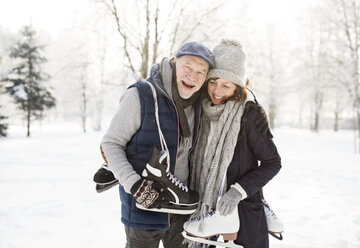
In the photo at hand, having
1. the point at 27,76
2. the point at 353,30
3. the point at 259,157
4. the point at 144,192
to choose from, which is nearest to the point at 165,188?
the point at 144,192

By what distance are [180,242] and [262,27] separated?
24.9 meters

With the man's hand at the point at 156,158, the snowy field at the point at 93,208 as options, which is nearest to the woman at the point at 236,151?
the man's hand at the point at 156,158

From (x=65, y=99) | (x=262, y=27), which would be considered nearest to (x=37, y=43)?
(x=65, y=99)

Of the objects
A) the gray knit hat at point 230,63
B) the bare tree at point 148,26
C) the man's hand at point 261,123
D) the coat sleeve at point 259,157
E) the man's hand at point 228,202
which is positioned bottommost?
the man's hand at point 228,202

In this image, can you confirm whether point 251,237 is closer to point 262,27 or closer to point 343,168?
point 343,168

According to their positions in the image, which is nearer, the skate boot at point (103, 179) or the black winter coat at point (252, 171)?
the black winter coat at point (252, 171)

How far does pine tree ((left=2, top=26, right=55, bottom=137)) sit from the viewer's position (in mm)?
18469

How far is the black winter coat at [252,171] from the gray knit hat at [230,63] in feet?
0.68

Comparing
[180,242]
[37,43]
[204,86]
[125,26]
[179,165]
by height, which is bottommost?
[180,242]

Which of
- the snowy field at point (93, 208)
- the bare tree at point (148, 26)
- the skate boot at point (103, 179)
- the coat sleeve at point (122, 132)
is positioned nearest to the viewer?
the coat sleeve at point (122, 132)

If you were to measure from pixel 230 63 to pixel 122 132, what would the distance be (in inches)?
32.7

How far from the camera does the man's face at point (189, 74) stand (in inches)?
61.0

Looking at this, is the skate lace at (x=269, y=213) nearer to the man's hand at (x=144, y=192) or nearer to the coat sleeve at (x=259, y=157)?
the coat sleeve at (x=259, y=157)

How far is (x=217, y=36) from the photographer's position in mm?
7867
